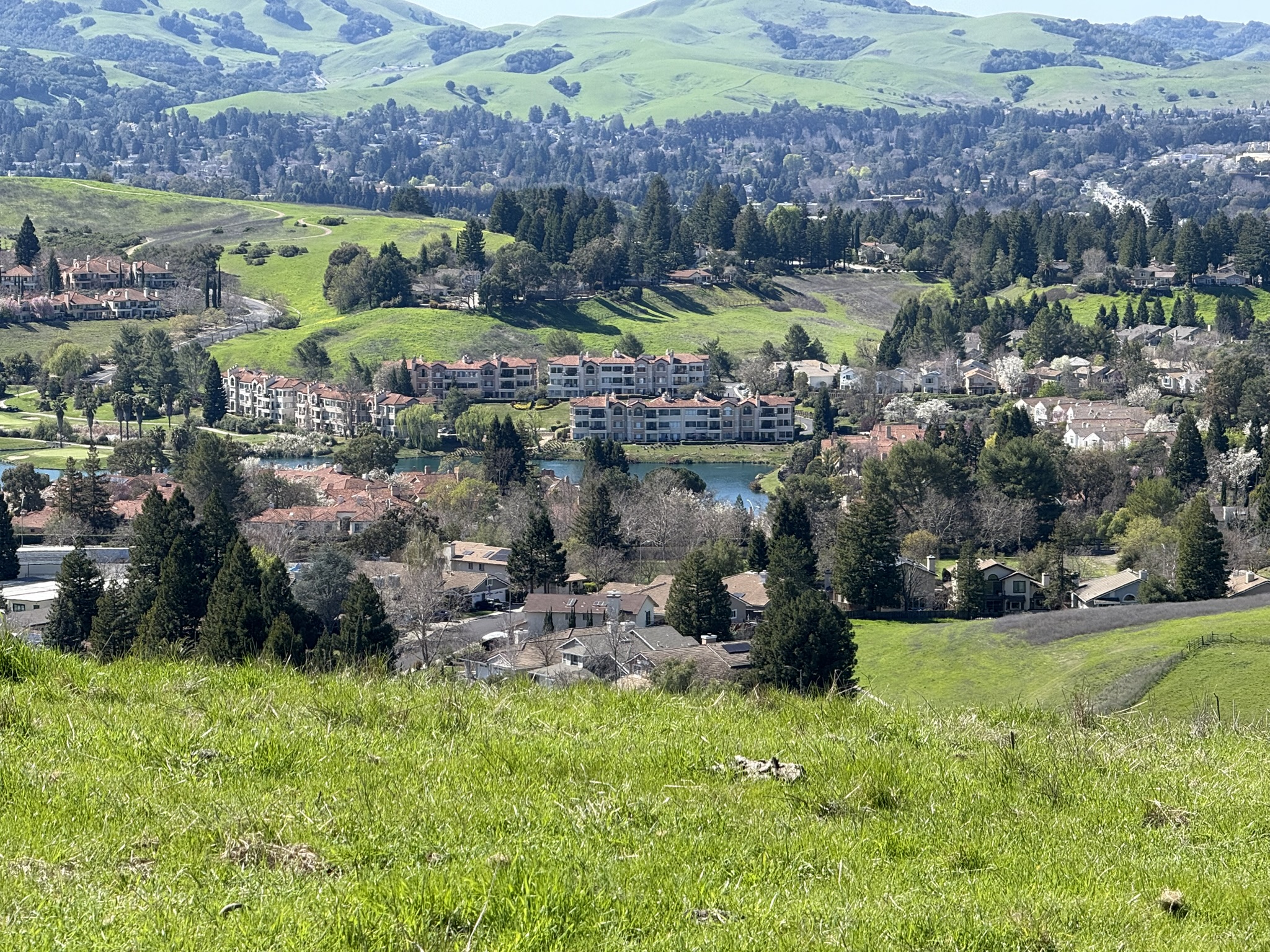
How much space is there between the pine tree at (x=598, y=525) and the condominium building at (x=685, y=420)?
28702 mm

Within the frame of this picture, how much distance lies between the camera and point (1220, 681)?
2623cm

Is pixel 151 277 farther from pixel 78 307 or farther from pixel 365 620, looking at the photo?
pixel 365 620

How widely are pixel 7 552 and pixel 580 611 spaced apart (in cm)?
1691

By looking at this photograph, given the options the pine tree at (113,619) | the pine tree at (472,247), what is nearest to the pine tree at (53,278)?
the pine tree at (472,247)

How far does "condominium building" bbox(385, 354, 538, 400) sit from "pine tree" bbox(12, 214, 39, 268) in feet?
112

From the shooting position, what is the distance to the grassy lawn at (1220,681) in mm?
24500

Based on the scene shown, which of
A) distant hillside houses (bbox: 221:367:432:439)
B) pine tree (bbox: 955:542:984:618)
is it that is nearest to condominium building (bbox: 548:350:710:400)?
distant hillside houses (bbox: 221:367:432:439)

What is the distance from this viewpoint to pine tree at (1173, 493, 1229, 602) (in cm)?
4041

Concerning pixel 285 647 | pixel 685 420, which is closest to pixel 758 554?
pixel 285 647

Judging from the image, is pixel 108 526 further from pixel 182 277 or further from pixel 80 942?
pixel 182 277

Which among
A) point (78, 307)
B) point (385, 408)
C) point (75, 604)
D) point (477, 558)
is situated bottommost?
point (477, 558)

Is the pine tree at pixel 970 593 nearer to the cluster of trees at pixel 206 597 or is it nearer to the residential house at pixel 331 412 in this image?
the cluster of trees at pixel 206 597

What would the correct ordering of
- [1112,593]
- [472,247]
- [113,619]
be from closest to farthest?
1. [113,619]
2. [1112,593]
3. [472,247]

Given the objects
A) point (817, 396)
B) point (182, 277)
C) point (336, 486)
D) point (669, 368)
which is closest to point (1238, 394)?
point (817, 396)
